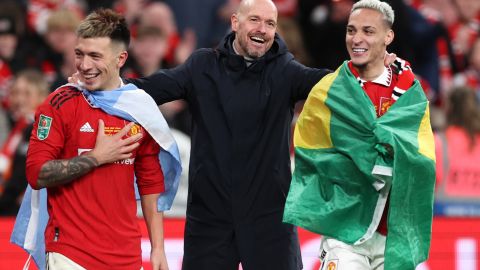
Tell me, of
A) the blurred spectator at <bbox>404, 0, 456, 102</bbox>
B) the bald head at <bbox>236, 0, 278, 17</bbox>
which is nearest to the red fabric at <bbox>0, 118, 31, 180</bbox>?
the blurred spectator at <bbox>404, 0, 456, 102</bbox>

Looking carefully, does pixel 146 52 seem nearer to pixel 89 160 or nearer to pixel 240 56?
pixel 240 56

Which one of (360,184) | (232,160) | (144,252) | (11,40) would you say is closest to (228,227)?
(232,160)

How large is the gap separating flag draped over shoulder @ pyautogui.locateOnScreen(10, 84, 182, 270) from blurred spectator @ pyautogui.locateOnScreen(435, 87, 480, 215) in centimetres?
496

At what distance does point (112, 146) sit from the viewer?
6449 mm

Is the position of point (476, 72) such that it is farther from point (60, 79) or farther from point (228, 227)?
point (228, 227)

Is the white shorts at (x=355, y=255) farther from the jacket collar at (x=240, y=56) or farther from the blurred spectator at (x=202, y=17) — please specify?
the blurred spectator at (x=202, y=17)

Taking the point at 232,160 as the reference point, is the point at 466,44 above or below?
above

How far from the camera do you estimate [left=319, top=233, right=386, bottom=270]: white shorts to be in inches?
270

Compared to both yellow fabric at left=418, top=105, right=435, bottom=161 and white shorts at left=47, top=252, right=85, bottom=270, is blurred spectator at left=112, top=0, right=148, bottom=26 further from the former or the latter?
white shorts at left=47, top=252, right=85, bottom=270

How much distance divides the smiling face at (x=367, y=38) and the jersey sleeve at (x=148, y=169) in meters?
1.27

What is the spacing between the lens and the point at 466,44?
13.3 m

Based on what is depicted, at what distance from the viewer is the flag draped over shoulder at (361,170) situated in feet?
22.2

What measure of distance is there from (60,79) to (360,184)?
5228 millimetres

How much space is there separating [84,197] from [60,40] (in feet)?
19.4
